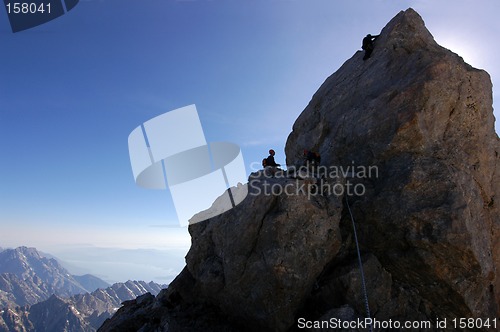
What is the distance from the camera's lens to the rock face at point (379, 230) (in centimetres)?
1777

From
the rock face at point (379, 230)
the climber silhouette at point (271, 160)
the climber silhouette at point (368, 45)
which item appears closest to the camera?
the rock face at point (379, 230)

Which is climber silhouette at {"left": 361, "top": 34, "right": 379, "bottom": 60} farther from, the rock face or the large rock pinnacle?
the rock face

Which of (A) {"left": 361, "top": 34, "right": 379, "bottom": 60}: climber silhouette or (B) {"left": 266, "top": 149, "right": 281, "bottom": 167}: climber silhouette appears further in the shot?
(A) {"left": 361, "top": 34, "right": 379, "bottom": 60}: climber silhouette

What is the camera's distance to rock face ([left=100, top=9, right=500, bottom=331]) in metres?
17.8

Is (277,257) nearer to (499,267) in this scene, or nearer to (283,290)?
(283,290)

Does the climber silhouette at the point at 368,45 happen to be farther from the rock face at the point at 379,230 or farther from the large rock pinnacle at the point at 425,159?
the rock face at the point at 379,230

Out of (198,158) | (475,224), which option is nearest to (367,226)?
(475,224)

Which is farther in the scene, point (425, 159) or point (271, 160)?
point (271, 160)

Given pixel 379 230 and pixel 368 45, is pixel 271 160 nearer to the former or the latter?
pixel 379 230

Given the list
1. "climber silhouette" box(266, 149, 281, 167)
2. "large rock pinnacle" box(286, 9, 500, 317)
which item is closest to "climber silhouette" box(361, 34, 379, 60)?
"large rock pinnacle" box(286, 9, 500, 317)

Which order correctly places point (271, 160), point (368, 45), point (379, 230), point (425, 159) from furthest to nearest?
1. point (368, 45)
2. point (271, 160)
3. point (425, 159)
4. point (379, 230)

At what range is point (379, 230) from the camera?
19938 millimetres

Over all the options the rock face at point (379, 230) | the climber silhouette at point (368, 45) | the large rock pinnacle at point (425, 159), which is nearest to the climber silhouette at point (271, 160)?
the rock face at point (379, 230)

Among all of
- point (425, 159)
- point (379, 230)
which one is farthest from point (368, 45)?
point (379, 230)
